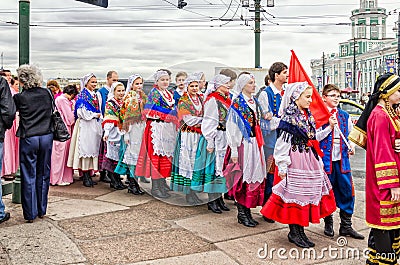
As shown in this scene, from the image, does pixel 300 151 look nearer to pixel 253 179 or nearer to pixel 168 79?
pixel 253 179

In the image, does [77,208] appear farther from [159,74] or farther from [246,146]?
[246,146]

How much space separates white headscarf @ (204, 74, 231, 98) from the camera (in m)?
5.87

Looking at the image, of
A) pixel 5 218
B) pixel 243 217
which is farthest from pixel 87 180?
pixel 243 217

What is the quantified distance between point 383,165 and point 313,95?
1.50 metres

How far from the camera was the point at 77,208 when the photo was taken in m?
6.93

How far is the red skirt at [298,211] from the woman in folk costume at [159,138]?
7.28 ft

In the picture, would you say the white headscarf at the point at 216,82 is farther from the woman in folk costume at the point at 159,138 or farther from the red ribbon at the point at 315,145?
the red ribbon at the point at 315,145

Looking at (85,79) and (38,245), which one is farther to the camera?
(85,79)

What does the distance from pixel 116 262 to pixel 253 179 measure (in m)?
2.06

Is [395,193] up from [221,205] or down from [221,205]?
up

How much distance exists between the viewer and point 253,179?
19.8ft

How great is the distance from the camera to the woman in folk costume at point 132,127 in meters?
7.38

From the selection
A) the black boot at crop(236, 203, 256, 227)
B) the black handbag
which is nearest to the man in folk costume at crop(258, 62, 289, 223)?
the black boot at crop(236, 203, 256, 227)

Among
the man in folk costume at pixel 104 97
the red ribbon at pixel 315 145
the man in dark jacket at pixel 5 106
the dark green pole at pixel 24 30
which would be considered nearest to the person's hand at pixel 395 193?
the red ribbon at pixel 315 145
